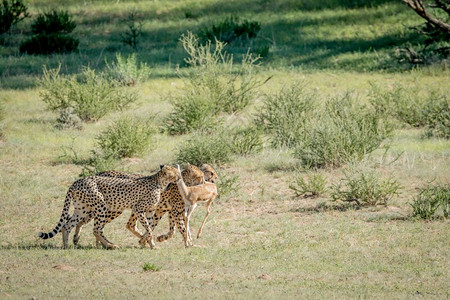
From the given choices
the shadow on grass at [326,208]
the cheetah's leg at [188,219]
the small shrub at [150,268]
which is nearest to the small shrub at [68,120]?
the shadow on grass at [326,208]

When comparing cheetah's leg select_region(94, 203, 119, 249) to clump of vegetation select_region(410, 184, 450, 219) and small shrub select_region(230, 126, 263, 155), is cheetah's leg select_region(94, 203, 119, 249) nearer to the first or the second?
clump of vegetation select_region(410, 184, 450, 219)

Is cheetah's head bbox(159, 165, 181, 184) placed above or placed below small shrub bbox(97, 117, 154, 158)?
above

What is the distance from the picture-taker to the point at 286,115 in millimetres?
16938

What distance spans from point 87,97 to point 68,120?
0.72 metres

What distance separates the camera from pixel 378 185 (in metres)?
12.4

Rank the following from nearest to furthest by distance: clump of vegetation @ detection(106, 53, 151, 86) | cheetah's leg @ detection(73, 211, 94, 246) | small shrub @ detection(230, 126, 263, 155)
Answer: cheetah's leg @ detection(73, 211, 94, 246), small shrub @ detection(230, 126, 263, 155), clump of vegetation @ detection(106, 53, 151, 86)

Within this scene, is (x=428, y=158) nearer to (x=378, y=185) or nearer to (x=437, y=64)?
(x=378, y=185)

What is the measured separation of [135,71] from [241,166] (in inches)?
289

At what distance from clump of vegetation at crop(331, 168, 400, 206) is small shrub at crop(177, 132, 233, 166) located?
9.26 feet

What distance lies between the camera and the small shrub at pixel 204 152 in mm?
14625

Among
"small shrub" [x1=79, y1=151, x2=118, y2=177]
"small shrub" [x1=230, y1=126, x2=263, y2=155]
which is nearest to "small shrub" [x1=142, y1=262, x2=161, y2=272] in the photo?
"small shrub" [x1=79, y1=151, x2=118, y2=177]

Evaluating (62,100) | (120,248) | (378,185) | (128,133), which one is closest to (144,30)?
(62,100)

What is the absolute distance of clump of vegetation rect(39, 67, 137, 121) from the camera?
61.1 ft

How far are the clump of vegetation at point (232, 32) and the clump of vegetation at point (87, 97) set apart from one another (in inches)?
262
